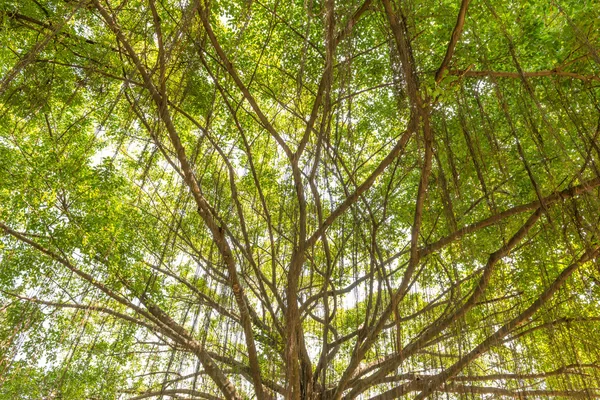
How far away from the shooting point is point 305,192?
8.80ft

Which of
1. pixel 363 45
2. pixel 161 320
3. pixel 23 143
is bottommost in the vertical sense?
pixel 161 320

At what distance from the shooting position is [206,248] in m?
3.66

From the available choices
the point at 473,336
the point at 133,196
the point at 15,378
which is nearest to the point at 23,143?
the point at 133,196

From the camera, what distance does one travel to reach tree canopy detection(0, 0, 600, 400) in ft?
6.70

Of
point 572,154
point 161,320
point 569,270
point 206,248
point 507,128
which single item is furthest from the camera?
point 206,248

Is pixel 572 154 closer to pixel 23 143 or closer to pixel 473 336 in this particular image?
pixel 473 336

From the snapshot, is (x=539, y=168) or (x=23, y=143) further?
(x=23, y=143)

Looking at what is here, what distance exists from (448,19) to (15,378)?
13.1 ft

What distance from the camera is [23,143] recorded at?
3000mm

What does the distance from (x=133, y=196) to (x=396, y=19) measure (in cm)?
300

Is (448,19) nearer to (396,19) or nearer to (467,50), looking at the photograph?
(467,50)

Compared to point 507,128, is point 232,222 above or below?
below

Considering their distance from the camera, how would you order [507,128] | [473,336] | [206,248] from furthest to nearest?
1. [473,336]
2. [206,248]
3. [507,128]

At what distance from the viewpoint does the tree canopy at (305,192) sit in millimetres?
2043
